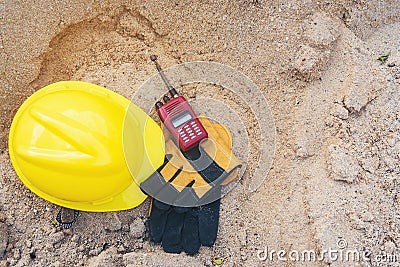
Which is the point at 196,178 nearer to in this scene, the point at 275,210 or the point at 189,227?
the point at 189,227

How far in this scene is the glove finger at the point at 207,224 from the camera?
1.91m

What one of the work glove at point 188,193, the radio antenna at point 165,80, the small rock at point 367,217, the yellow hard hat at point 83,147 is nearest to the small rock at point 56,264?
the yellow hard hat at point 83,147

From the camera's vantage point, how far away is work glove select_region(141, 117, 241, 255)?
191 cm

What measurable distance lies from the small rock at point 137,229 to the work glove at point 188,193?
0.11 feet

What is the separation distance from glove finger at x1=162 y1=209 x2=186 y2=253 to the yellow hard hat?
0.47ft

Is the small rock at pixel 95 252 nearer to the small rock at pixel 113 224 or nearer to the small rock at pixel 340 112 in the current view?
the small rock at pixel 113 224

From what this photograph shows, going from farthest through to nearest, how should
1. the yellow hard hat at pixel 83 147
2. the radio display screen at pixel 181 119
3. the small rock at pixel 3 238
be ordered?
the radio display screen at pixel 181 119 < the small rock at pixel 3 238 < the yellow hard hat at pixel 83 147

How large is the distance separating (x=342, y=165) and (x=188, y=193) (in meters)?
0.59

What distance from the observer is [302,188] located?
1.98 meters

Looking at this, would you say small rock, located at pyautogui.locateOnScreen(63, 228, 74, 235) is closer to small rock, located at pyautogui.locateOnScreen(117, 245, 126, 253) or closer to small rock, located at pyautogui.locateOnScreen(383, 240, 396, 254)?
small rock, located at pyautogui.locateOnScreen(117, 245, 126, 253)

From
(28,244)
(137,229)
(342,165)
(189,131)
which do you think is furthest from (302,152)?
(28,244)

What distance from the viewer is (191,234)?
1.92 meters

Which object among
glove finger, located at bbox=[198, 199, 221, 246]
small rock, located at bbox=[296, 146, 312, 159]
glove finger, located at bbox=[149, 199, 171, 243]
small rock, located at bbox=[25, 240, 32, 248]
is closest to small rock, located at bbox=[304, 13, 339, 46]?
small rock, located at bbox=[296, 146, 312, 159]

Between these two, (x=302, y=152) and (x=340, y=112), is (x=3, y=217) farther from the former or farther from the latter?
(x=340, y=112)
